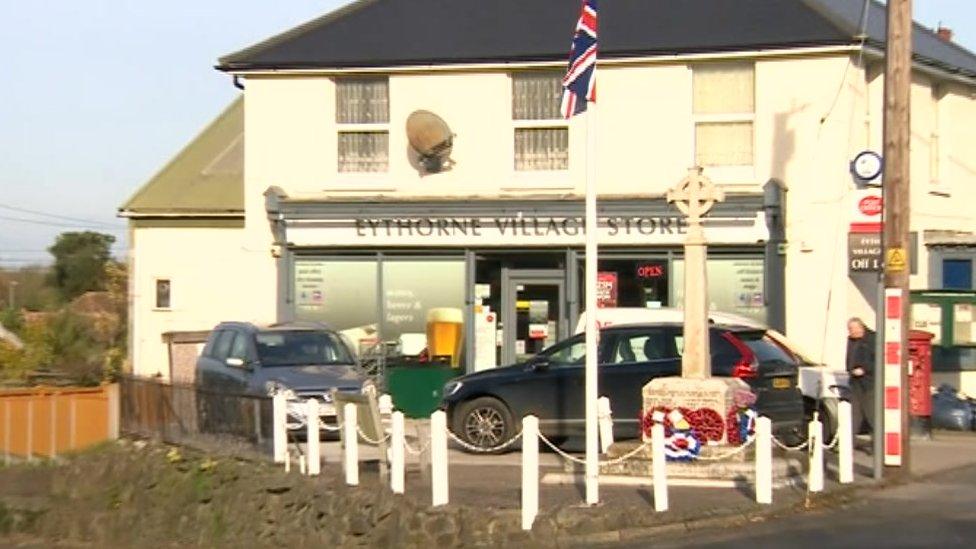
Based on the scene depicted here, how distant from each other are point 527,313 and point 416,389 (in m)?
2.49

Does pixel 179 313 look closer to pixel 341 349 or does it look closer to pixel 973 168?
pixel 341 349

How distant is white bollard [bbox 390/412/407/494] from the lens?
14219mm

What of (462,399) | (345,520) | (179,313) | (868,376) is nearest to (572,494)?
(345,520)

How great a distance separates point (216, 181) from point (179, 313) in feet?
9.71

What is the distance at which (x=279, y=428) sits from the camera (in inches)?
619

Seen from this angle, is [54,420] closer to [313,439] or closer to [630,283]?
[313,439]

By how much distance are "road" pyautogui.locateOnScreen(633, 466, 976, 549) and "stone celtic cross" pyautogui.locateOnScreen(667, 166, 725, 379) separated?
234 centimetres

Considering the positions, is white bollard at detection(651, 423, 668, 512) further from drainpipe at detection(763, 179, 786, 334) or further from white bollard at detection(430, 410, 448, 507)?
drainpipe at detection(763, 179, 786, 334)

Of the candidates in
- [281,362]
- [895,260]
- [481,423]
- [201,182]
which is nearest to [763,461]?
[895,260]

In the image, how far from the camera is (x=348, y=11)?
27688mm

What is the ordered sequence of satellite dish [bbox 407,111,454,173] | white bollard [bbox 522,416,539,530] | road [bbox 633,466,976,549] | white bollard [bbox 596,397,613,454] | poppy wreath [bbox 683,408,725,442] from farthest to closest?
satellite dish [bbox 407,111,454,173] → white bollard [bbox 596,397,613,454] → poppy wreath [bbox 683,408,725,442] → white bollard [bbox 522,416,539,530] → road [bbox 633,466,976,549]

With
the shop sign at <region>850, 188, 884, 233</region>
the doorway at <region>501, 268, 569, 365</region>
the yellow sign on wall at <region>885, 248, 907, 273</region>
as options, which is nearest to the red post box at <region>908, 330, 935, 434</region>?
the shop sign at <region>850, 188, 884, 233</region>

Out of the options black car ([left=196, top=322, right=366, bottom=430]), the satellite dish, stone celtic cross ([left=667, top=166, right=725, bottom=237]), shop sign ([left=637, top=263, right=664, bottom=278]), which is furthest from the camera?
the satellite dish

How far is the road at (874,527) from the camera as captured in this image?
12555 millimetres
